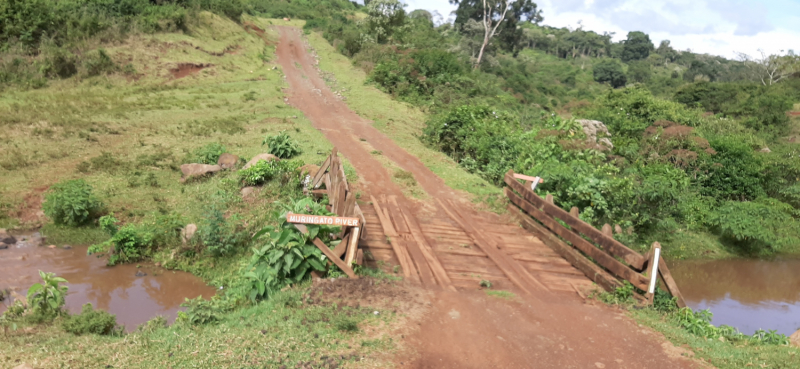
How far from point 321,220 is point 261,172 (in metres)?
5.25

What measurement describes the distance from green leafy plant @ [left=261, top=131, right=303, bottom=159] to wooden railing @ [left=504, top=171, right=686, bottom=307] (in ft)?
22.7

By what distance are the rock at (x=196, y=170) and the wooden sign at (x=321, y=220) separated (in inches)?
276

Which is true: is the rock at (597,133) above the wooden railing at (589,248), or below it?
above

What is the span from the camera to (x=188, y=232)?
10047mm

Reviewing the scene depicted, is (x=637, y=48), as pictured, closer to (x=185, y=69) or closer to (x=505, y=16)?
(x=505, y=16)

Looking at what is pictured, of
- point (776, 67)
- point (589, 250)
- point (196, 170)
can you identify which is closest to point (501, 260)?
point (589, 250)

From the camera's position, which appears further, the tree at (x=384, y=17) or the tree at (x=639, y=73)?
the tree at (x=639, y=73)

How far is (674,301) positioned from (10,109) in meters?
19.2

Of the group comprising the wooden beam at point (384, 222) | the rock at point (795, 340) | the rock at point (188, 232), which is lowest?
the rock at point (188, 232)

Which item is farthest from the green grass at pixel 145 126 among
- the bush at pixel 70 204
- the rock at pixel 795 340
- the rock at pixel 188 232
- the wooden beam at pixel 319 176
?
the rock at pixel 795 340

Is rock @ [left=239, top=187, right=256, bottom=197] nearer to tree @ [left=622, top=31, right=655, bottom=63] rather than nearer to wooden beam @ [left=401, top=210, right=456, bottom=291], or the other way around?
wooden beam @ [left=401, top=210, right=456, bottom=291]

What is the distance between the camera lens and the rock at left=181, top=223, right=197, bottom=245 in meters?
9.93

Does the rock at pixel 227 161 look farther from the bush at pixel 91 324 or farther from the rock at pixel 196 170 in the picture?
the bush at pixel 91 324

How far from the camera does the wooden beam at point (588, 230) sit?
708cm
